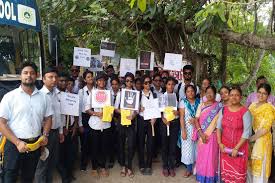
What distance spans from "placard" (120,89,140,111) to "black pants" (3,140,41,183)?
168 cm

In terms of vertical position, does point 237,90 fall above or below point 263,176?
above

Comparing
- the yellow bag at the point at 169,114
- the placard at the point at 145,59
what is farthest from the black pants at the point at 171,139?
the placard at the point at 145,59

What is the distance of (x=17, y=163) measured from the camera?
11.4 feet

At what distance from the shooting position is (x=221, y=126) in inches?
176

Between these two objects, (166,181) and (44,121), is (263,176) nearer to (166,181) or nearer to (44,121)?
(166,181)

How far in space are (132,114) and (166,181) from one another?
1191 millimetres

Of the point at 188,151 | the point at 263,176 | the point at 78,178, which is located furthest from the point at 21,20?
the point at 263,176

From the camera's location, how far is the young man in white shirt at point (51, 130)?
3951 millimetres

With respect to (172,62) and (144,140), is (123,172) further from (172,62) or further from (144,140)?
(172,62)

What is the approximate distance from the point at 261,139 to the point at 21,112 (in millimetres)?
3105

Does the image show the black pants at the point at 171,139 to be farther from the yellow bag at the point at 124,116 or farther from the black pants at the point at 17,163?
the black pants at the point at 17,163

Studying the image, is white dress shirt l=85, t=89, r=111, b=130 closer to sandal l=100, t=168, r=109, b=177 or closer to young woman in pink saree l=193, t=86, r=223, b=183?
sandal l=100, t=168, r=109, b=177

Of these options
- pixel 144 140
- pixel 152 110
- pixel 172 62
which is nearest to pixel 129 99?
pixel 152 110

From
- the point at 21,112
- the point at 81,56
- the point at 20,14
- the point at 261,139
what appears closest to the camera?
the point at 21,112
